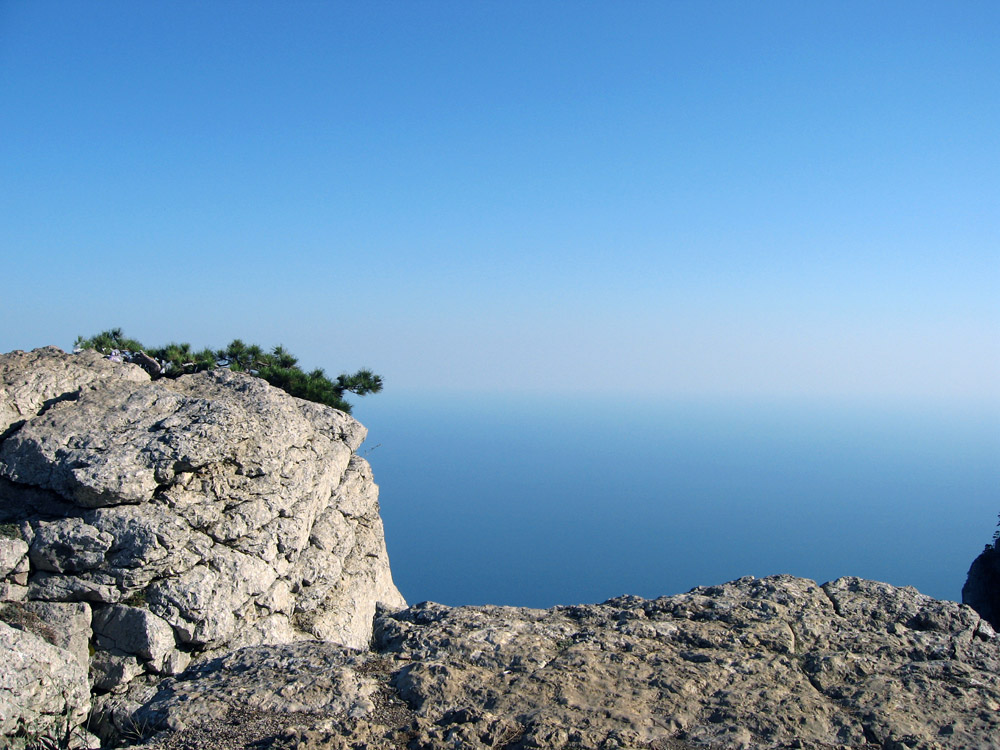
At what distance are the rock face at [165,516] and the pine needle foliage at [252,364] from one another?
4.25 metres

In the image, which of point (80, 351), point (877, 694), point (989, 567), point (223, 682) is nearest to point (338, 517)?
point (80, 351)

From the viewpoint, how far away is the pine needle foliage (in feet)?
48.8

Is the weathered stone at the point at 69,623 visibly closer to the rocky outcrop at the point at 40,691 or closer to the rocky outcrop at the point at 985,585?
the rocky outcrop at the point at 40,691

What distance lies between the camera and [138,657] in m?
7.40

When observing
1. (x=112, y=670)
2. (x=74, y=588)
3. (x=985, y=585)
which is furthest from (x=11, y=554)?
(x=985, y=585)

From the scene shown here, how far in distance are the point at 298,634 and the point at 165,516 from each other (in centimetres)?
246

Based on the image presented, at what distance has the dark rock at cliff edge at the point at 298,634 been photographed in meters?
4.80

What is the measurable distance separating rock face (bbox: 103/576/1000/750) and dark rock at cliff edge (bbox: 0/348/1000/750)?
21 millimetres

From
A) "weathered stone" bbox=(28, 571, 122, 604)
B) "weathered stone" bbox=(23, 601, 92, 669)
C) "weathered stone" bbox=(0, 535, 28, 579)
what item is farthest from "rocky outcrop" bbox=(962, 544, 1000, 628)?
"weathered stone" bbox=(0, 535, 28, 579)

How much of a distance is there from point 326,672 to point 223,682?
2.61 feet

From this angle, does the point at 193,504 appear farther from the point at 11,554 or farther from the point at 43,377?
the point at 43,377

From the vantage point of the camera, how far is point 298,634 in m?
9.20

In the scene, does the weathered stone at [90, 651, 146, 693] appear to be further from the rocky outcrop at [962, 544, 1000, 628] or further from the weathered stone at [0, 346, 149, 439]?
the rocky outcrop at [962, 544, 1000, 628]

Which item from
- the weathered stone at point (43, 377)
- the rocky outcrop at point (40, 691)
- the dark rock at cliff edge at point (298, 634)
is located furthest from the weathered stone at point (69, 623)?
the weathered stone at point (43, 377)
